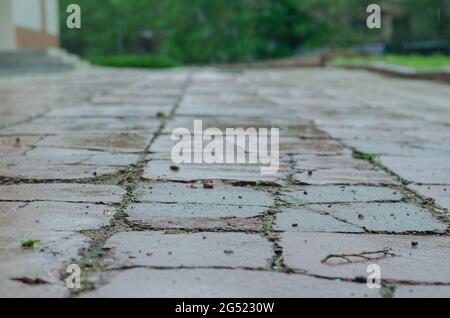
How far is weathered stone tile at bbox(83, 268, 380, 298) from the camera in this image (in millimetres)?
1187

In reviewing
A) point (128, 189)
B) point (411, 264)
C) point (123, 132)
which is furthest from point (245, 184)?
point (123, 132)

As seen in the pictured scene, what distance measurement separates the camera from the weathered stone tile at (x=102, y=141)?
2955 millimetres

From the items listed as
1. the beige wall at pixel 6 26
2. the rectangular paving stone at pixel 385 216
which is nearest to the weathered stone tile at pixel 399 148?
the rectangular paving stone at pixel 385 216

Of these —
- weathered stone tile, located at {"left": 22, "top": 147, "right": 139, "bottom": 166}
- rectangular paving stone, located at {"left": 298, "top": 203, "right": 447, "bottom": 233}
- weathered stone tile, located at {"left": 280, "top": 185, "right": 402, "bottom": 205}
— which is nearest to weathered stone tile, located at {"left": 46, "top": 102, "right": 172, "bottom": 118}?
weathered stone tile, located at {"left": 22, "top": 147, "right": 139, "bottom": 166}

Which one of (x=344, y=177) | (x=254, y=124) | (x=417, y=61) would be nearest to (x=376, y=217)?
(x=344, y=177)

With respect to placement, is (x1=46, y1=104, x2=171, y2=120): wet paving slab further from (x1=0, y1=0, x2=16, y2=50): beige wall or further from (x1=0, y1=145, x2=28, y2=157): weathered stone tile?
(x1=0, y1=0, x2=16, y2=50): beige wall

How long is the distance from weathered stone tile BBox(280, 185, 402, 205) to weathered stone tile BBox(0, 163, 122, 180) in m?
0.75

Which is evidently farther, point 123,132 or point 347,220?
point 123,132

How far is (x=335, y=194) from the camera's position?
6.87 ft

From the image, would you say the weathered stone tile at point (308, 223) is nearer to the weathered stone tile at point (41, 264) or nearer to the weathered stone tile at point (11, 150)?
the weathered stone tile at point (41, 264)

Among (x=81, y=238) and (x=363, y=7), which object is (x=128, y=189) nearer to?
(x=81, y=238)

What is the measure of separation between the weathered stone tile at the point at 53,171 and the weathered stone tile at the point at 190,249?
0.80m

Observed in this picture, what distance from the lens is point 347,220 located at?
69.5 inches
